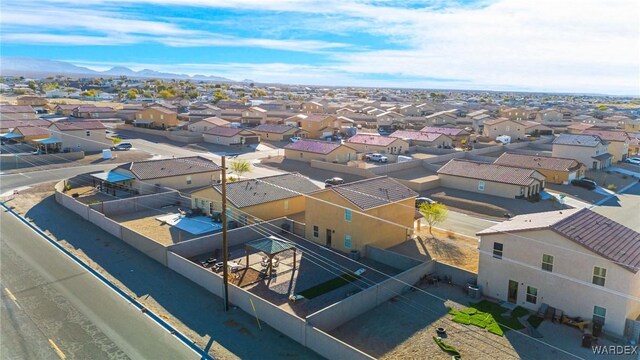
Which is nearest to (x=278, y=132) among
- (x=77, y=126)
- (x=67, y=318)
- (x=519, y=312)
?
(x=77, y=126)

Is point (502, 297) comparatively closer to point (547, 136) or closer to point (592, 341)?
point (592, 341)

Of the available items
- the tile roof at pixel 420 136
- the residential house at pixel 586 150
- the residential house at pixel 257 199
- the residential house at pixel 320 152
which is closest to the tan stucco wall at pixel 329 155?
the residential house at pixel 320 152

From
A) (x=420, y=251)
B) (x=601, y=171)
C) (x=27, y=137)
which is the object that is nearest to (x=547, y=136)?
(x=601, y=171)

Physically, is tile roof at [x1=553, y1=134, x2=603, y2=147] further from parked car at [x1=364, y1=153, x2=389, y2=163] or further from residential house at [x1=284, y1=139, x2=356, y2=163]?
residential house at [x1=284, y1=139, x2=356, y2=163]

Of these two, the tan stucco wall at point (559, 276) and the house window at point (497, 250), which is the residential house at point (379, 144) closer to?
the tan stucco wall at point (559, 276)

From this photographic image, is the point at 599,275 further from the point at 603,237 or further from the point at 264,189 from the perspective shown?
the point at 264,189

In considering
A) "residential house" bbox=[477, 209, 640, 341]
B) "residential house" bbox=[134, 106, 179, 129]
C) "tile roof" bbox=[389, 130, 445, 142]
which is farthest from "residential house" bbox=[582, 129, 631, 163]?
"residential house" bbox=[134, 106, 179, 129]
